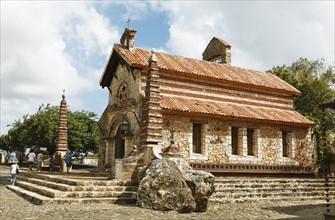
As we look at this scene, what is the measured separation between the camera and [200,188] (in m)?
11.9

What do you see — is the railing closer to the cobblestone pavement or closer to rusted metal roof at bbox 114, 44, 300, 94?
the cobblestone pavement

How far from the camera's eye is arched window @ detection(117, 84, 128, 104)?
64.5ft

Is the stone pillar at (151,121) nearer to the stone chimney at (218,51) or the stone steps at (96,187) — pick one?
the stone steps at (96,187)

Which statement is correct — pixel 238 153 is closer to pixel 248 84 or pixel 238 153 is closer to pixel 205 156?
pixel 205 156

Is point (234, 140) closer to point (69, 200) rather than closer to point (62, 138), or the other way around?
point (69, 200)

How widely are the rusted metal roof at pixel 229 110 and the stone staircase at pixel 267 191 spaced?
154 inches

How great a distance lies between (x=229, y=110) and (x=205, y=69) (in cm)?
330

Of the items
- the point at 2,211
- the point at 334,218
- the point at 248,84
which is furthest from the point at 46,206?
the point at 248,84

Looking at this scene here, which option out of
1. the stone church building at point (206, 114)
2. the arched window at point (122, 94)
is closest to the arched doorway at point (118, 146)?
the stone church building at point (206, 114)

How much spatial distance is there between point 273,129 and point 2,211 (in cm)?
1554

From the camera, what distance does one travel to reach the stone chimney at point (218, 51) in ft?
86.3

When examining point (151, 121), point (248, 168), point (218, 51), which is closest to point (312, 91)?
point (218, 51)

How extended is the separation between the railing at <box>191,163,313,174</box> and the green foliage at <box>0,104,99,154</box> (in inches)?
1038

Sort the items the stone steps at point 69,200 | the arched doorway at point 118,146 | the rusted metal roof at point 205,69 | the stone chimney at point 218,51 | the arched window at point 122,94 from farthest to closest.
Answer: the stone chimney at point 218,51, the arched doorway at point 118,146, the arched window at point 122,94, the rusted metal roof at point 205,69, the stone steps at point 69,200
